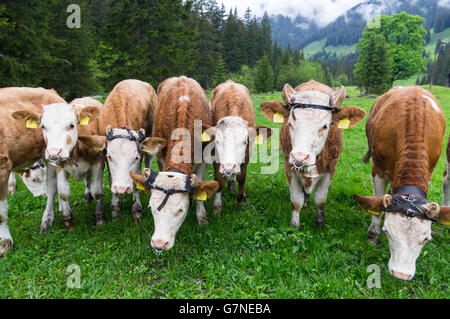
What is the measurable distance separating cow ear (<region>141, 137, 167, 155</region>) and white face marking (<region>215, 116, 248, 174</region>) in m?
1.06

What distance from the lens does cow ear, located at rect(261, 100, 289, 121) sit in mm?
4641

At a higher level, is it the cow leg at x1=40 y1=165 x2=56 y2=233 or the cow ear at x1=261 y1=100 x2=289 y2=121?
the cow ear at x1=261 y1=100 x2=289 y2=121

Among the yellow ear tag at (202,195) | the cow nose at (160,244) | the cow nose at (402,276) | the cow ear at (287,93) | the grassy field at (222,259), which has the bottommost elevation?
the grassy field at (222,259)

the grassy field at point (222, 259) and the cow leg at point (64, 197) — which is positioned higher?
the cow leg at point (64, 197)

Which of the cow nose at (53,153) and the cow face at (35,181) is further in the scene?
the cow face at (35,181)

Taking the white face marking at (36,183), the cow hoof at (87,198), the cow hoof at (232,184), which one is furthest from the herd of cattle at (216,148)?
the white face marking at (36,183)

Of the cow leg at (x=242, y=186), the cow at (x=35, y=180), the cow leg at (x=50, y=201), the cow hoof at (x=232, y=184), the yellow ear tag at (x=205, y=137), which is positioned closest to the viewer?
the yellow ear tag at (x=205, y=137)

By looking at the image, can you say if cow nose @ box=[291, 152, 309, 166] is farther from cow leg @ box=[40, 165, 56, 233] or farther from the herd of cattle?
cow leg @ box=[40, 165, 56, 233]

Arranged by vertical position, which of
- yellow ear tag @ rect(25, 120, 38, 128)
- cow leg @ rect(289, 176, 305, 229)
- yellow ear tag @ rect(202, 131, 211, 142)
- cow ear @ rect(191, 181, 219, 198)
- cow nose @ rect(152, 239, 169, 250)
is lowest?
cow nose @ rect(152, 239, 169, 250)

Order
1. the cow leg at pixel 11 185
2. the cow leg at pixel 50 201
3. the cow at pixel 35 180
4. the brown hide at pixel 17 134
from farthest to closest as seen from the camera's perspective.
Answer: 1. the cow leg at pixel 11 185
2. the cow at pixel 35 180
3. the cow leg at pixel 50 201
4. the brown hide at pixel 17 134

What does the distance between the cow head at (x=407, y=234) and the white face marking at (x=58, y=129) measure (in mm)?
4788

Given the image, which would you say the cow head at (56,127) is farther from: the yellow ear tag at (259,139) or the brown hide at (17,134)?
the yellow ear tag at (259,139)

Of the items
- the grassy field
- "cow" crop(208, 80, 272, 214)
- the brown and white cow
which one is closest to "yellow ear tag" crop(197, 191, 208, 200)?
"cow" crop(208, 80, 272, 214)

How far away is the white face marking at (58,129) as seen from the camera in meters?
4.49
